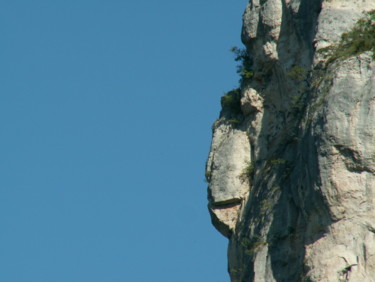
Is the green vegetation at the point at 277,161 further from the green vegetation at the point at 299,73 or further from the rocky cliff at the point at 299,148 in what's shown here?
the green vegetation at the point at 299,73

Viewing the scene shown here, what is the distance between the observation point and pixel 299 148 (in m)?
36.9

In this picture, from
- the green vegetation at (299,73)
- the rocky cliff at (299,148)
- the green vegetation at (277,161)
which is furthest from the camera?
the green vegetation at (299,73)

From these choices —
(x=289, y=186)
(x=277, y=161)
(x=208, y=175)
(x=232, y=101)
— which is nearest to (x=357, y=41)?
(x=277, y=161)

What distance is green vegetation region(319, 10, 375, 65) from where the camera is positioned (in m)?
37.0

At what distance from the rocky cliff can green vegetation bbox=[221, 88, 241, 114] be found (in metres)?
0.04

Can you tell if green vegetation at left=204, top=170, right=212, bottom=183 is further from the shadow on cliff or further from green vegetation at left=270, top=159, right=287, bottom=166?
green vegetation at left=270, top=159, right=287, bottom=166

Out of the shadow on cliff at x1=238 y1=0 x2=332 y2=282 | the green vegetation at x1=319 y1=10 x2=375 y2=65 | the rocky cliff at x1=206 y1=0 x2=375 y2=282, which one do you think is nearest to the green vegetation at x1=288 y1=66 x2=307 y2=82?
the rocky cliff at x1=206 y1=0 x2=375 y2=282

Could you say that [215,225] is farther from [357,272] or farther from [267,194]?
[357,272]

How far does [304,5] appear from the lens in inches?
1570

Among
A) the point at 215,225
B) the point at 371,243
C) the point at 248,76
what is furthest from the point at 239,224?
the point at 371,243

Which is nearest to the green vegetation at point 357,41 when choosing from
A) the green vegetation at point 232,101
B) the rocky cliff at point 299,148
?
the rocky cliff at point 299,148

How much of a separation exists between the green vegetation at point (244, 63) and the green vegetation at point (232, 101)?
822 millimetres

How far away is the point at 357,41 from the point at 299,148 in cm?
294

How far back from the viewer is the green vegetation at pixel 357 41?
36969mm
